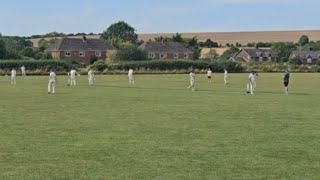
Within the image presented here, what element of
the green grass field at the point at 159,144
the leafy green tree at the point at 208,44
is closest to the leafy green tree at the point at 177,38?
the leafy green tree at the point at 208,44

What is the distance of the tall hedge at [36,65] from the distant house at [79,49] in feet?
133

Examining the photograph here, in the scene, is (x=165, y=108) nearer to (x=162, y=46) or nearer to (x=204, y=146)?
(x=204, y=146)

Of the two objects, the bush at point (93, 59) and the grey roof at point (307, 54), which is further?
the grey roof at point (307, 54)

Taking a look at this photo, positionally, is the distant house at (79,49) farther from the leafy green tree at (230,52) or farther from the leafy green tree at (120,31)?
the leafy green tree at (120,31)

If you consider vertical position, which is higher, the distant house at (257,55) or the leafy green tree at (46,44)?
the leafy green tree at (46,44)

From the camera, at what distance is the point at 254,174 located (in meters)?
12.3

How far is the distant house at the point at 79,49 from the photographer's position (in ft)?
471

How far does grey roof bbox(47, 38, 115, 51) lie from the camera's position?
143875 millimetres

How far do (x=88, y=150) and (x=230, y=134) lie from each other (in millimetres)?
5016

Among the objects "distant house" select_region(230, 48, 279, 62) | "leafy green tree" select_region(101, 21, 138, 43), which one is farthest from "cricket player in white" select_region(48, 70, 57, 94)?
"leafy green tree" select_region(101, 21, 138, 43)

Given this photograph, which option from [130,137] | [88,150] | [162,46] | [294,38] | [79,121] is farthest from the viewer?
[294,38]

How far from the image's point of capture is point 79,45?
475ft

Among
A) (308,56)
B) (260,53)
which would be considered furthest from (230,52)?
(308,56)

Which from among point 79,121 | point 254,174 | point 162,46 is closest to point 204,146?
point 254,174
